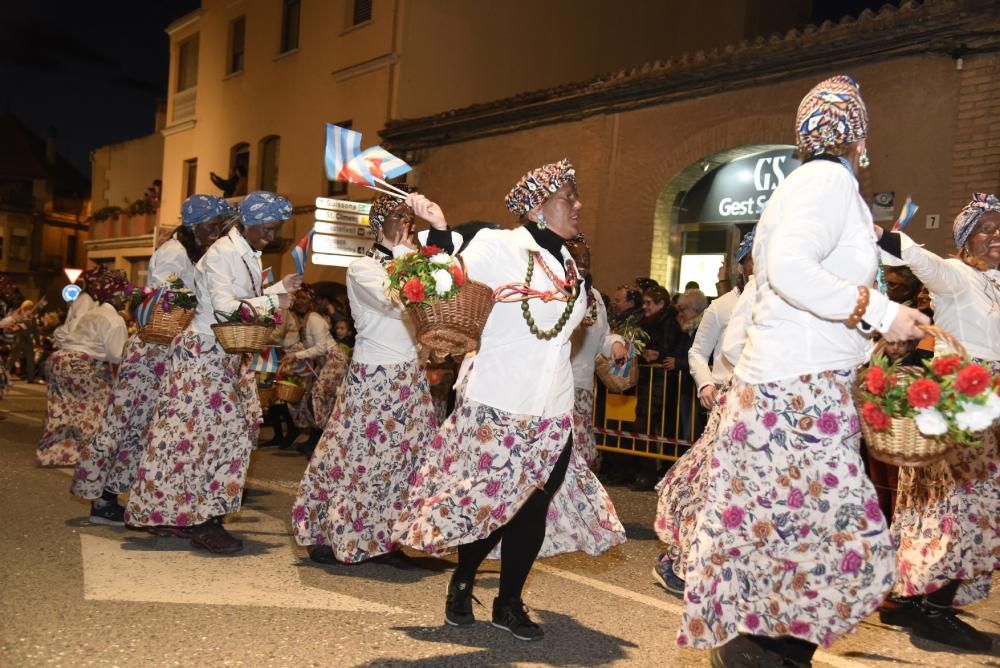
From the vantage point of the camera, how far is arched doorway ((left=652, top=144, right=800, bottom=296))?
1416 centimetres

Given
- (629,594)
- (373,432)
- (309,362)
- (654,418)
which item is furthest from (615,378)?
(309,362)

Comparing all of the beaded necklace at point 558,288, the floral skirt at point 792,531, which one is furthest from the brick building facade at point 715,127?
the floral skirt at point 792,531

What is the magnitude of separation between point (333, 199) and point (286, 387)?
33.7 feet

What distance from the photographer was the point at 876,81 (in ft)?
40.0

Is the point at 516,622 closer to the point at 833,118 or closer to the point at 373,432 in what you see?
the point at 373,432

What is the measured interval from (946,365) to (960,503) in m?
2.01

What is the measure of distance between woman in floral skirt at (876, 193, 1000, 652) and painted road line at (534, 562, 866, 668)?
0.71 meters

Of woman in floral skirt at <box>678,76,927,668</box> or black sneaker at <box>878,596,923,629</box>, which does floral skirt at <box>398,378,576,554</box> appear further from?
black sneaker at <box>878,596,923,629</box>

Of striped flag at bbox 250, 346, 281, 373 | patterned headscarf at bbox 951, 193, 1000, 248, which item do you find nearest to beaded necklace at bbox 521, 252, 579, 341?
patterned headscarf at bbox 951, 193, 1000, 248

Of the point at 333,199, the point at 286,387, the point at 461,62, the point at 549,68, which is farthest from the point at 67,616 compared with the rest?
the point at 549,68

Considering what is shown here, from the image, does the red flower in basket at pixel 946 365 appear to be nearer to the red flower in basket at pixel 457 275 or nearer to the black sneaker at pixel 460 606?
the red flower in basket at pixel 457 275

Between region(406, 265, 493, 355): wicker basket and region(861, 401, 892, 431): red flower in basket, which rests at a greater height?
region(406, 265, 493, 355): wicker basket

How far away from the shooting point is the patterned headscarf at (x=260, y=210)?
6.10 m

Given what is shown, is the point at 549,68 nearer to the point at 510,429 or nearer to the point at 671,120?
the point at 671,120
